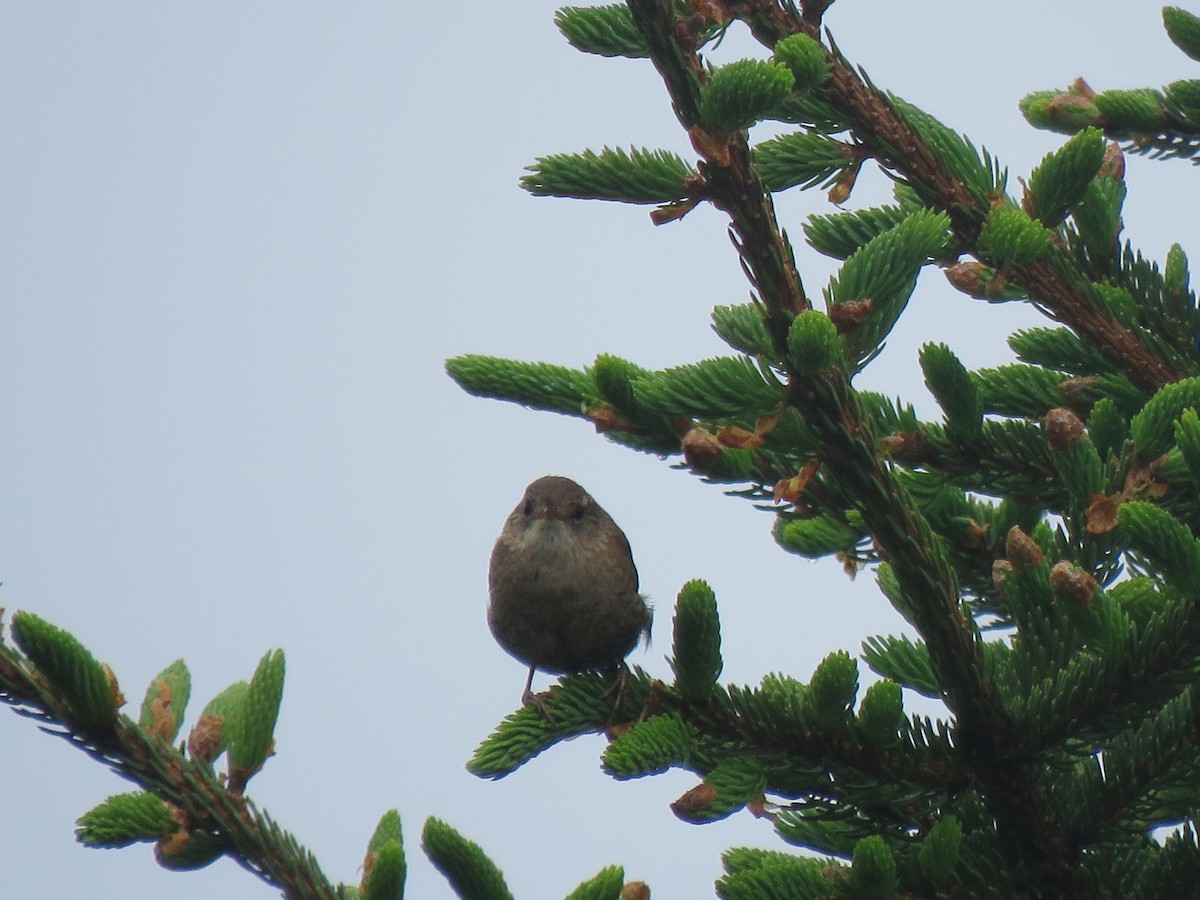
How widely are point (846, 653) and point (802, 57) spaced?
0.89 metres

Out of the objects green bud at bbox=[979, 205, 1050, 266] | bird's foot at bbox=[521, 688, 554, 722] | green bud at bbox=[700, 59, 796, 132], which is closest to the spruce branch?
bird's foot at bbox=[521, 688, 554, 722]

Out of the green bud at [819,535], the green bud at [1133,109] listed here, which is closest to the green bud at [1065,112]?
the green bud at [1133,109]

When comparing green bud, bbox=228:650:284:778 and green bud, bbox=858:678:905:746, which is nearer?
green bud, bbox=228:650:284:778

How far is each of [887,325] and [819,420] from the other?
18 cm

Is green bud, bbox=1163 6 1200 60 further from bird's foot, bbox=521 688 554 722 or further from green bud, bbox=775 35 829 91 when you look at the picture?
bird's foot, bbox=521 688 554 722

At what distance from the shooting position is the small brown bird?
156 inches

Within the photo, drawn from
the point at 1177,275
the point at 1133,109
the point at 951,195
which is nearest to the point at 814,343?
the point at 951,195

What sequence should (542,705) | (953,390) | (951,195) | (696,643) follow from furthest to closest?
1. (951,195)
2. (542,705)
3. (953,390)
4. (696,643)

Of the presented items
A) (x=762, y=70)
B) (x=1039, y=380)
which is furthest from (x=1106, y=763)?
(x=762, y=70)

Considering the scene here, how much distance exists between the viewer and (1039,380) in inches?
114

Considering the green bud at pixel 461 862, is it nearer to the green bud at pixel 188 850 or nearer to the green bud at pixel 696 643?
the green bud at pixel 188 850

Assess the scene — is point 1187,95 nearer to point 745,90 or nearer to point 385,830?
point 745,90

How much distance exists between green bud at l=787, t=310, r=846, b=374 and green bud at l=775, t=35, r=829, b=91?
1.30 ft

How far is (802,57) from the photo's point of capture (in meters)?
1.94
